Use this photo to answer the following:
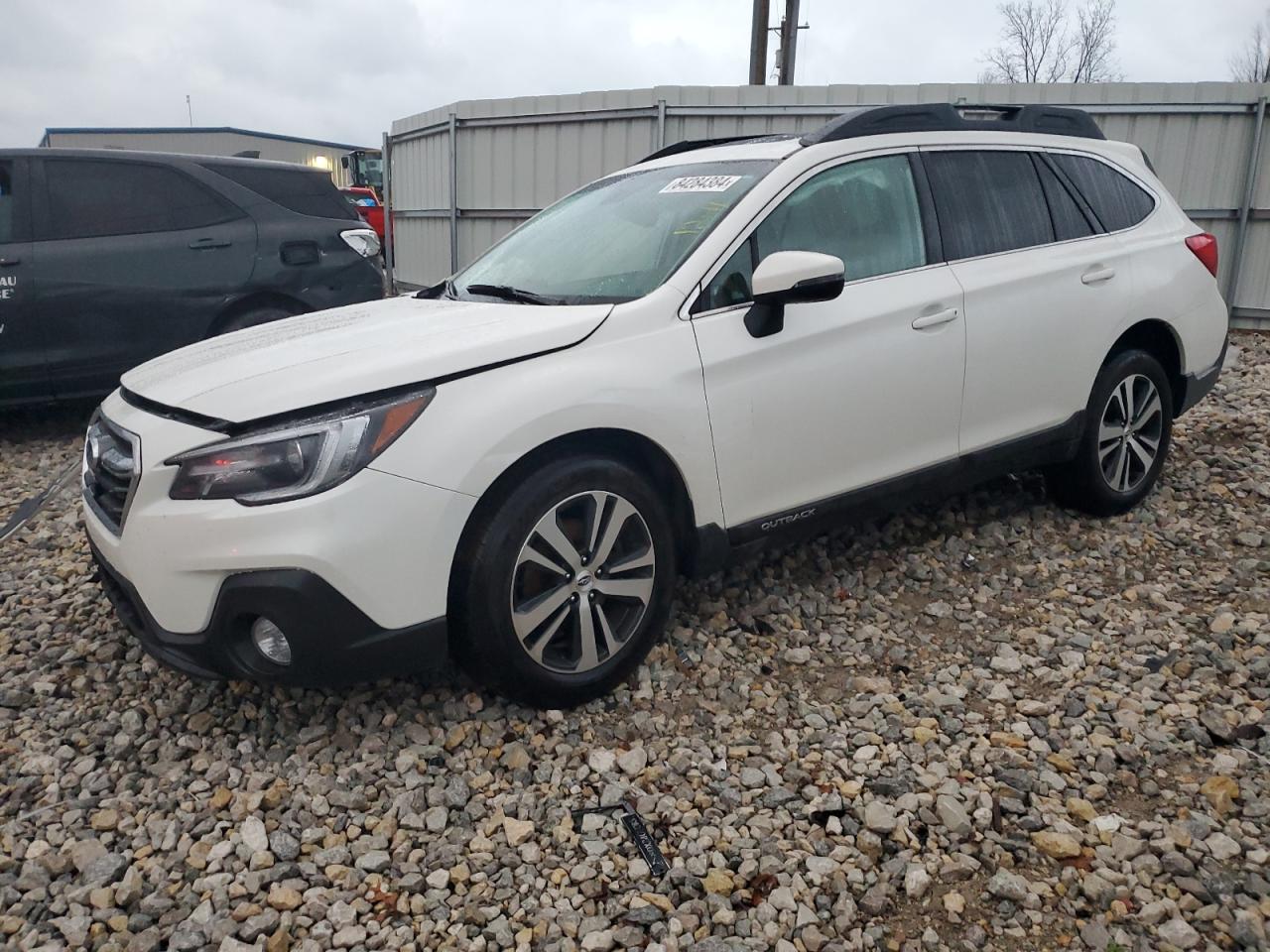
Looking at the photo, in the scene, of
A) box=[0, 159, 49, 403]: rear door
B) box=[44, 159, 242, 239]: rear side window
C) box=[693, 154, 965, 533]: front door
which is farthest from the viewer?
box=[44, 159, 242, 239]: rear side window

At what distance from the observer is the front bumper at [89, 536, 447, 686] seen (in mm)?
2457

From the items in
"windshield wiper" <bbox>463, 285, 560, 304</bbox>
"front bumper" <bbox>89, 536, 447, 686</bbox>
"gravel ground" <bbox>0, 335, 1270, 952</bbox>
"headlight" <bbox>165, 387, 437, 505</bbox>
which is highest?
"windshield wiper" <bbox>463, 285, 560, 304</bbox>

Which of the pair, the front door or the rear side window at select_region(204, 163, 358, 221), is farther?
the rear side window at select_region(204, 163, 358, 221)

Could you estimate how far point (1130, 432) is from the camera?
4.39 metres

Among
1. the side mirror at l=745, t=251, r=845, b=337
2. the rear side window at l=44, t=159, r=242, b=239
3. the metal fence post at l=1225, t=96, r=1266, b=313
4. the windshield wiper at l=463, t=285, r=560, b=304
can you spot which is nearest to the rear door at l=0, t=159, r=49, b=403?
the rear side window at l=44, t=159, r=242, b=239

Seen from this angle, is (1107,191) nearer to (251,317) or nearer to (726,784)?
(726,784)

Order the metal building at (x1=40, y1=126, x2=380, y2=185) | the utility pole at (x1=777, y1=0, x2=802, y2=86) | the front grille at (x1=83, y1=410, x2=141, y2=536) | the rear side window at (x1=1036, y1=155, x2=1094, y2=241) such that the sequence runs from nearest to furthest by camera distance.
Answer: the front grille at (x1=83, y1=410, x2=141, y2=536) → the rear side window at (x1=1036, y1=155, x2=1094, y2=241) → the utility pole at (x1=777, y1=0, x2=802, y2=86) → the metal building at (x1=40, y1=126, x2=380, y2=185)

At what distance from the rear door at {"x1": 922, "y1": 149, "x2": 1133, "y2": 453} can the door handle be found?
0.08m

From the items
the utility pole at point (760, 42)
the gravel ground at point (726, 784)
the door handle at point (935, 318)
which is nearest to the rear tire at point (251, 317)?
the gravel ground at point (726, 784)

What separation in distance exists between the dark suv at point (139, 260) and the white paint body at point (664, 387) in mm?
3050

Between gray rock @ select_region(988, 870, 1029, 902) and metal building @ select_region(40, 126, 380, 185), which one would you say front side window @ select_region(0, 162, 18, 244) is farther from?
metal building @ select_region(40, 126, 380, 185)

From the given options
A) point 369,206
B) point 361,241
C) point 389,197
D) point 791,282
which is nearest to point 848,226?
point 791,282

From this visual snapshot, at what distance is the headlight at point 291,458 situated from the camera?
2.48 m

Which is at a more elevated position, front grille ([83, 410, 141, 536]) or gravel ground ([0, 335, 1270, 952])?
front grille ([83, 410, 141, 536])
